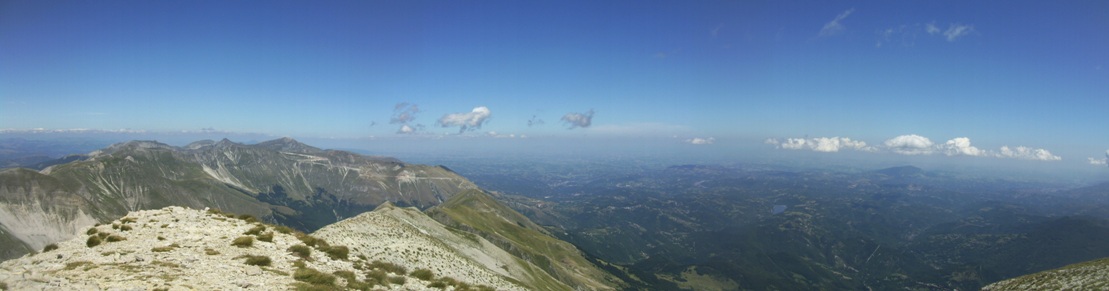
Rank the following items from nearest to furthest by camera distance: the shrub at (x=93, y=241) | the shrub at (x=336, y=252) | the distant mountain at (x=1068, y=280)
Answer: the shrub at (x=93, y=241) → the shrub at (x=336, y=252) → the distant mountain at (x=1068, y=280)

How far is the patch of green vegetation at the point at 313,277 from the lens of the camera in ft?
70.2

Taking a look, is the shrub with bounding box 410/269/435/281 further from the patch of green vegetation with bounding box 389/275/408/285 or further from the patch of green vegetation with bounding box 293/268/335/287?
the patch of green vegetation with bounding box 293/268/335/287

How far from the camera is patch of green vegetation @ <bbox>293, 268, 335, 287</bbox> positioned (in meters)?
21.4

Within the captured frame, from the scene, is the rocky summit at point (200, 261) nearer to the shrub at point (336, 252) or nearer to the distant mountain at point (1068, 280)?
the shrub at point (336, 252)

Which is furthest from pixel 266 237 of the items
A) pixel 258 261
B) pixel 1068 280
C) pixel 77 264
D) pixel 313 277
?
pixel 1068 280

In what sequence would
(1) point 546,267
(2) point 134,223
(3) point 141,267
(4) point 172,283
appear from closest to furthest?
(4) point 172,283 < (3) point 141,267 < (2) point 134,223 < (1) point 546,267

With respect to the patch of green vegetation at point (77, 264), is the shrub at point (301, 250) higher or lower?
lower

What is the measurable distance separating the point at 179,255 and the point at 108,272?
3.71 meters

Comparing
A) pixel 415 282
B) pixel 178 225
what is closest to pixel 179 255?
pixel 178 225

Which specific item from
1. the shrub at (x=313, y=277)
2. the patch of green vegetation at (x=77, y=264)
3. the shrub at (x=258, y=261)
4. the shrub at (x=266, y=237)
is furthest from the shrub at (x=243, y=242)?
the patch of green vegetation at (x=77, y=264)

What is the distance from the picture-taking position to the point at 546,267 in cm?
15525

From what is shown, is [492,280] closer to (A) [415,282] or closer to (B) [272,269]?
(A) [415,282]

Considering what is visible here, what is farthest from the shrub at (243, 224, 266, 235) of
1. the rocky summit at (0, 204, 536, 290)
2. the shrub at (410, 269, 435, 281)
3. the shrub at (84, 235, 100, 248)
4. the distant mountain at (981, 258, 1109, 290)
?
the distant mountain at (981, 258, 1109, 290)

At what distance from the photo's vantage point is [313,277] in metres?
22.0
